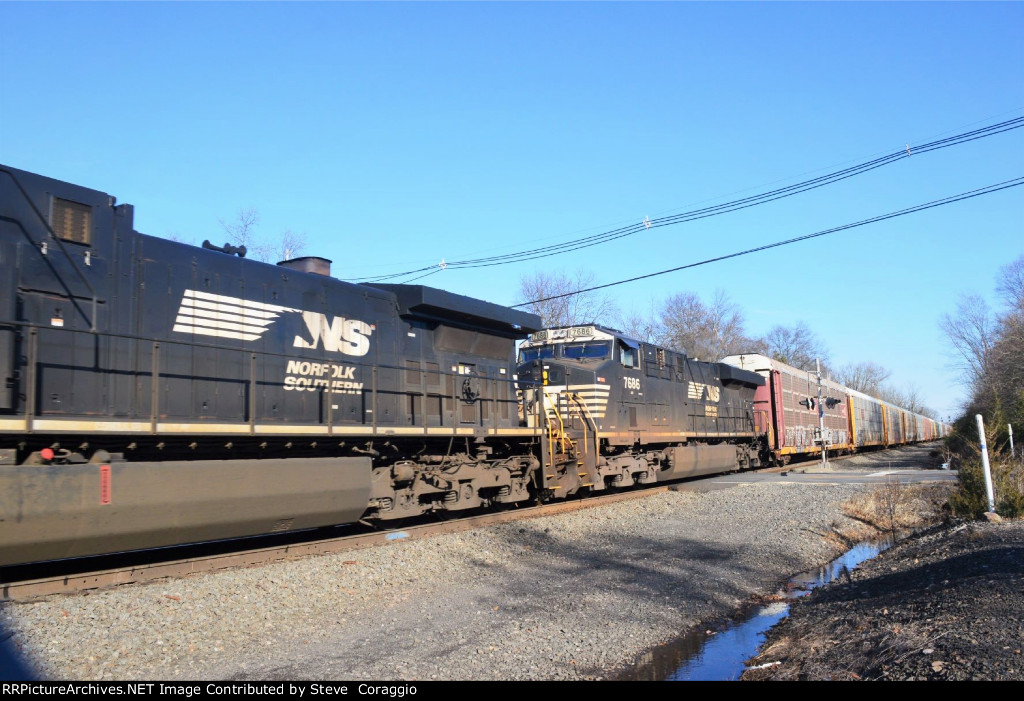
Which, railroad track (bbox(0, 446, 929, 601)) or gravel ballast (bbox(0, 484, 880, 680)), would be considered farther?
railroad track (bbox(0, 446, 929, 601))

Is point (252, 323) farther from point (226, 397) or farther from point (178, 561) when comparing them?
point (178, 561)

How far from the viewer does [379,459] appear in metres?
10.3

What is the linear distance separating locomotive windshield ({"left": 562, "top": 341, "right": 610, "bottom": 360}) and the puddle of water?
335 inches

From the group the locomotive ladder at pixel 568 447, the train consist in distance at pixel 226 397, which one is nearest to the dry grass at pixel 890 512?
the locomotive ladder at pixel 568 447

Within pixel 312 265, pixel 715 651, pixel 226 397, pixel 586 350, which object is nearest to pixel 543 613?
pixel 715 651

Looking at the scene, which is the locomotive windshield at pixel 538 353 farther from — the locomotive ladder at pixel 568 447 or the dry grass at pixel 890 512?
the dry grass at pixel 890 512

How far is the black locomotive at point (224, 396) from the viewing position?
665cm

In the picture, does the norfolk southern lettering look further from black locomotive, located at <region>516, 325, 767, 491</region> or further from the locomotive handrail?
black locomotive, located at <region>516, 325, 767, 491</region>

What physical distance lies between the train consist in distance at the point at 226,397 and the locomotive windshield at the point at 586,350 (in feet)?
5.86

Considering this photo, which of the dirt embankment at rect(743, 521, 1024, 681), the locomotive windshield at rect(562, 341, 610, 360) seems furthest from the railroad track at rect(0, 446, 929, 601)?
the locomotive windshield at rect(562, 341, 610, 360)

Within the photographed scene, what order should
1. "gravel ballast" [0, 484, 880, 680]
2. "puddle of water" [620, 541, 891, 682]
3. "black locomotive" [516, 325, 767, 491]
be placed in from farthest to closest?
"black locomotive" [516, 325, 767, 491] < "puddle of water" [620, 541, 891, 682] < "gravel ballast" [0, 484, 880, 680]

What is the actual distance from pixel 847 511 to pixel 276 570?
1072 cm

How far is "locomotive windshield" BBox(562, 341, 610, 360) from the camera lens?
16.2 m

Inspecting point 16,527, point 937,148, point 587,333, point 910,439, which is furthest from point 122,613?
point 910,439
